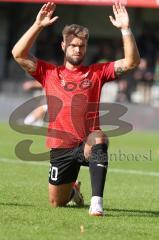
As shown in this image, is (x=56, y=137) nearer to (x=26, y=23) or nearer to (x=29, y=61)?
(x=29, y=61)

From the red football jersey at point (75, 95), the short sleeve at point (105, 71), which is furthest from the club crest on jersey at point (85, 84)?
the short sleeve at point (105, 71)

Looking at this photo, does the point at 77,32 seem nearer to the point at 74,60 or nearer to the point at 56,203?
the point at 74,60

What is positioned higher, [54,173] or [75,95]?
[75,95]

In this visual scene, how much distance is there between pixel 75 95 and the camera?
28.9ft

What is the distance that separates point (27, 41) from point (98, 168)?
1.44 metres

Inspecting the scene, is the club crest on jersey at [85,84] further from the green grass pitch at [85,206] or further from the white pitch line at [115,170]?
the white pitch line at [115,170]

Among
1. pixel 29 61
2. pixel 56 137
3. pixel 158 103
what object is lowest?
pixel 158 103

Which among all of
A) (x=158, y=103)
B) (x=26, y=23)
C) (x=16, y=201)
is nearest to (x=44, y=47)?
(x=26, y=23)

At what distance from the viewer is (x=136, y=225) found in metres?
7.98

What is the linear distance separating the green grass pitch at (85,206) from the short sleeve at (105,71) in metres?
1.37

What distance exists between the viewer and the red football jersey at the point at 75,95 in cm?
879

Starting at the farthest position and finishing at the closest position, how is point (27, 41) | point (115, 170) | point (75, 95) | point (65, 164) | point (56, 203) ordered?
1. point (115, 170)
2. point (56, 203)
3. point (65, 164)
4. point (75, 95)
5. point (27, 41)

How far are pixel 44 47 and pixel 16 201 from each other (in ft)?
64.1

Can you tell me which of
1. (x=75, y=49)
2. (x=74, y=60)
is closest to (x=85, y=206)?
(x=74, y=60)
